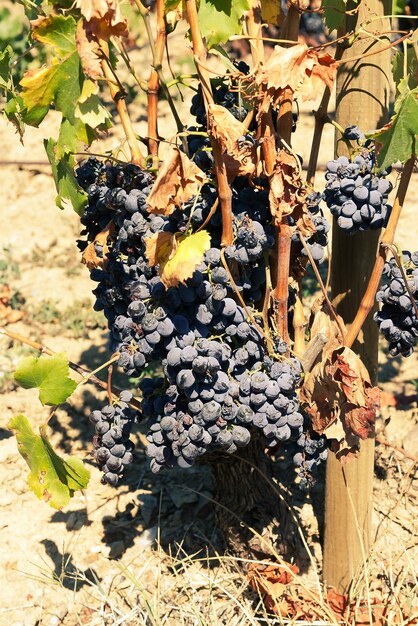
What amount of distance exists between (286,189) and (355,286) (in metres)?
0.48

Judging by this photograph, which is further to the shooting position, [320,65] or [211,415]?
[211,415]

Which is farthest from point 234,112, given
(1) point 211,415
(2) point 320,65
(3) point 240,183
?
(1) point 211,415

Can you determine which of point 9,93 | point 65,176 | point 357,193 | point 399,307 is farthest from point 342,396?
point 9,93

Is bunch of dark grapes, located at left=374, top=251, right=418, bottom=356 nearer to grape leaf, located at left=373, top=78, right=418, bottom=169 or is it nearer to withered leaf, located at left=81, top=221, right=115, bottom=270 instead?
grape leaf, located at left=373, top=78, right=418, bottom=169

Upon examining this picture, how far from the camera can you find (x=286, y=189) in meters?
1.70

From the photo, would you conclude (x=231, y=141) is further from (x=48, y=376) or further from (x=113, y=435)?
(x=113, y=435)

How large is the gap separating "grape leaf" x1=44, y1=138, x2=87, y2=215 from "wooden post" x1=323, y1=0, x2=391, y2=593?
677 millimetres

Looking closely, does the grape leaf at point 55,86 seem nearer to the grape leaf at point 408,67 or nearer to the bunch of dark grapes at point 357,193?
the bunch of dark grapes at point 357,193

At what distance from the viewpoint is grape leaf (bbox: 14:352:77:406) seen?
72.1 inches

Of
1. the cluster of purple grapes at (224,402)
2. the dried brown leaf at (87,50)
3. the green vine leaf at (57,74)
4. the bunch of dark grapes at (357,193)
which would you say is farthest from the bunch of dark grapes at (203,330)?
the dried brown leaf at (87,50)

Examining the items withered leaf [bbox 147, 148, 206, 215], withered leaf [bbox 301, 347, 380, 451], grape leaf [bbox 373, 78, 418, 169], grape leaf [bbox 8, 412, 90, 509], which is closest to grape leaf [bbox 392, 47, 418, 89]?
grape leaf [bbox 373, 78, 418, 169]

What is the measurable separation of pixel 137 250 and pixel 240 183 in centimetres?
30

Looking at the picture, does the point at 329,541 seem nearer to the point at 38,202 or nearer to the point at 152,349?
the point at 152,349

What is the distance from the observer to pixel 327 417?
6.10 ft
